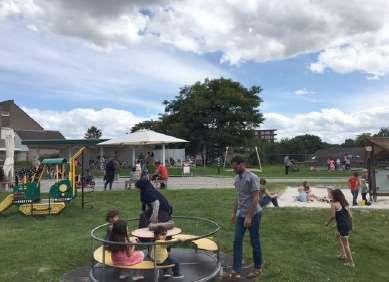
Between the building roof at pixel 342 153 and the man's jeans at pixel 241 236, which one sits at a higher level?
the building roof at pixel 342 153

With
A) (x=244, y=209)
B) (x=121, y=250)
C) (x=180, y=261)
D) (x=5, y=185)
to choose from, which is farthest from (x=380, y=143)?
(x=5, y=185)

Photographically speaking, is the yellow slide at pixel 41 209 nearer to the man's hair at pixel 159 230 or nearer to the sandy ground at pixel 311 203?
the sandy ground at pixel 311 203

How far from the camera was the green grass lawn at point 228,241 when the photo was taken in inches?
363

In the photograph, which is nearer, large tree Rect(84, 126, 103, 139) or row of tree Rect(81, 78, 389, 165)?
row of tree Rect(81, 78, 389, 165)

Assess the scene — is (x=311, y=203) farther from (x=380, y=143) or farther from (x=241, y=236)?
(x=241, y=236)

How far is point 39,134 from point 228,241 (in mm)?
78004

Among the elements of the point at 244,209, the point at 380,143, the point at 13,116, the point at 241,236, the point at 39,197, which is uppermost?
the point at 13,116

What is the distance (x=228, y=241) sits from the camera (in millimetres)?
11641

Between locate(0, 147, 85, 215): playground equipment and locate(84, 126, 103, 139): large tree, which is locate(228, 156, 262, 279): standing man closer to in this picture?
locate(0, 147, 85, 215): playground equipment

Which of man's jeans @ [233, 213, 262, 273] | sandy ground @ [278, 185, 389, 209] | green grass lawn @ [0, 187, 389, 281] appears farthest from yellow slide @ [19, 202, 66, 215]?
man's jeans @ [233, 213, 262, 273]

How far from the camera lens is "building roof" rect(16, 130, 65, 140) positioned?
8069 cm

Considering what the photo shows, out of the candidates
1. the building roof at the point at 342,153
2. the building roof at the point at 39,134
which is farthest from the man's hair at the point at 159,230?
the building roof at the point at 39,134

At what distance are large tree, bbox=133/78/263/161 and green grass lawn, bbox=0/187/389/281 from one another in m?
42.8

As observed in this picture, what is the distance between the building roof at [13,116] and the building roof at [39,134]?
3.99ft
